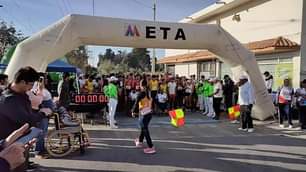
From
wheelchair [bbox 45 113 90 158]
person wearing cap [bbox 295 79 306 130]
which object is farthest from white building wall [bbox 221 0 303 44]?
wheelchair [bbox 45 113 90 158]

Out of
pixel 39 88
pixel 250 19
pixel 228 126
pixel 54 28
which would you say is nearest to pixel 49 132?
pixel 39 88

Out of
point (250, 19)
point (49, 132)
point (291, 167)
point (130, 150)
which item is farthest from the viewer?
point (250, 19)

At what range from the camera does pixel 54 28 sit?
34.1 ft

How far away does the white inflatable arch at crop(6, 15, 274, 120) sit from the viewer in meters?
10.1

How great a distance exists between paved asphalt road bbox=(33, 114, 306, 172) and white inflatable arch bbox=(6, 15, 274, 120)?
2.41 metres

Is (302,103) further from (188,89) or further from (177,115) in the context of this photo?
(188,89)

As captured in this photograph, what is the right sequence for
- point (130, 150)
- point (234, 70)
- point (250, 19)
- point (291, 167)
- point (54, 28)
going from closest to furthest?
point (291, 167) < point (130, 150) < point (54, 28) < point (234, 70) < point (250, 19)

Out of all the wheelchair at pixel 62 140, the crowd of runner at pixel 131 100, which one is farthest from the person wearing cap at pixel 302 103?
the wheelchair at pixel 62 140

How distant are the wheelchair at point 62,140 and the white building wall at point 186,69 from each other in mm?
18671

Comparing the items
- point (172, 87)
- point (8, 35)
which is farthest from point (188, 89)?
point (8, 35)

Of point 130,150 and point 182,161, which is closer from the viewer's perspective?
point 182,161

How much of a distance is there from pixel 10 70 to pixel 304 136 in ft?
29.5

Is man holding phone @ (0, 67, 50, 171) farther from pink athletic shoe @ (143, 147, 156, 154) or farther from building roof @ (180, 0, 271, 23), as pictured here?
building roof @ (180, 0, 271, 23)

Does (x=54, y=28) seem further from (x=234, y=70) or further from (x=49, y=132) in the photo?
(x=234, y=70)
